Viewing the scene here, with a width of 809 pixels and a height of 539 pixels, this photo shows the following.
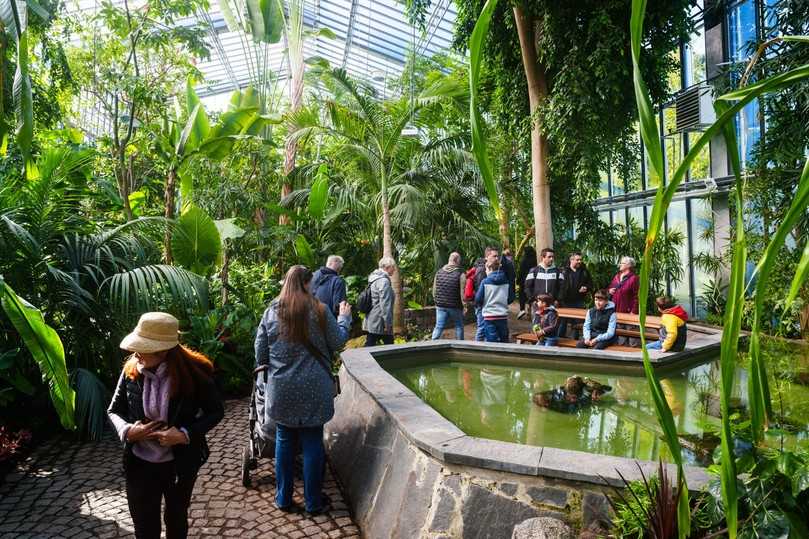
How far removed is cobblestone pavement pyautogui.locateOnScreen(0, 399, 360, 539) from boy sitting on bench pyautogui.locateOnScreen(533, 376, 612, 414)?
5.60 ft

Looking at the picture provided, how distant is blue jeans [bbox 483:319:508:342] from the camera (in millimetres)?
7277

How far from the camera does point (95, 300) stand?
204 inches

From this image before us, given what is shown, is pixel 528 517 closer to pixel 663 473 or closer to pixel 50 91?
pixel 663 473

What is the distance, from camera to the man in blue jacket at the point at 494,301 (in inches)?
281

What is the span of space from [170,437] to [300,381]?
3.31 ft

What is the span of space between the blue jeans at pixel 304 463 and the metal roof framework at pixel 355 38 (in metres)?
14.2

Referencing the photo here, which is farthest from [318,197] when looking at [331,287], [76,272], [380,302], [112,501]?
[112,501]

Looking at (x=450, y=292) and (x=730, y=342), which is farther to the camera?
(x=450, y=292)

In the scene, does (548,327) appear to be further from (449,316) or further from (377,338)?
(377,338)

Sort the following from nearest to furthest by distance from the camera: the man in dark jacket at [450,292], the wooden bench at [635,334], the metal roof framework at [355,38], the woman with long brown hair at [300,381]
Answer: the woman with long brown hair at [300,381] → the wooden bench at [635,334] → the man in dark jacket at [450,292] → the metal roof framework at [355,38]

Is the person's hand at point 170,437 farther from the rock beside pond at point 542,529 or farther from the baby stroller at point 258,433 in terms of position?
the rock beside pond at point 542,529

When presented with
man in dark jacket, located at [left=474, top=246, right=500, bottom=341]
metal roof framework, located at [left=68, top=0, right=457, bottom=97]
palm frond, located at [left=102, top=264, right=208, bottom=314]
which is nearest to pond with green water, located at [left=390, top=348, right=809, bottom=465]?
man in dark jacket, located at [left=474, top=246, right=500, bottom=341]

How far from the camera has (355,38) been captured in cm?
2317

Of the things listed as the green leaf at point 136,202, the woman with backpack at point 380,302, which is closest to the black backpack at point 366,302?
the woman with backpack at point 380,302
